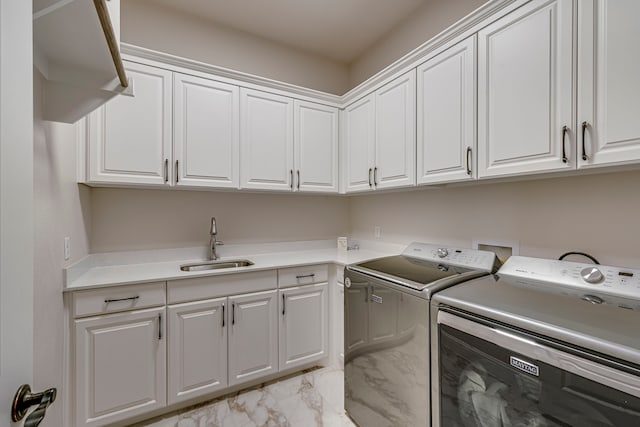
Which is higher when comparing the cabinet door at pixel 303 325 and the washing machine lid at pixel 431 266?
the washing machine lid at pixel 431 266

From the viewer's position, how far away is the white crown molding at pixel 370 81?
4.85ft

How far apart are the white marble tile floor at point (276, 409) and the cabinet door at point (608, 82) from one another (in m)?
1.88

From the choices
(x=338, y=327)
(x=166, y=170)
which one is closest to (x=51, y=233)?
(x=166, y=170)

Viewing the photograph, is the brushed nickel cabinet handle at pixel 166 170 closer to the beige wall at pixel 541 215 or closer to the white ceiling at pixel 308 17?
the white ceiling at pixel 308 17

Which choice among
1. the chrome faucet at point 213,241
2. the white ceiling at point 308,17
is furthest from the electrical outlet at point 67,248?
the white ceiling at point 308,17

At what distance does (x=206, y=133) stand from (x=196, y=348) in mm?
1442

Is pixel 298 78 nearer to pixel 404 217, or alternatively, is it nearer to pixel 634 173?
pixel 404 217

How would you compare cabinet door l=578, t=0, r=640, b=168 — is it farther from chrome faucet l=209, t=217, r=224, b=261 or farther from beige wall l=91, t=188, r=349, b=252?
chrome faucet l=209, t=217, r=224, b=261

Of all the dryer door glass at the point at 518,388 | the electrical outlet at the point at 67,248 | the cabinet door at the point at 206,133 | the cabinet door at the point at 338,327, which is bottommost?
the cabinet door at the point at 338,327

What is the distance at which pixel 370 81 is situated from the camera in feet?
7.41

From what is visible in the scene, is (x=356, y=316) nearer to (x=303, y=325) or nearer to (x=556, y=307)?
(x=303, y=325)

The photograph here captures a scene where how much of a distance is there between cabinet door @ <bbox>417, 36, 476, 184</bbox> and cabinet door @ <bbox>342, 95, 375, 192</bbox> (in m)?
0.48

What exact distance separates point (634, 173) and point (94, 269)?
9.85ft

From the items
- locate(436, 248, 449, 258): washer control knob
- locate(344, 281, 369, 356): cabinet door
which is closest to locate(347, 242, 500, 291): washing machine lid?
locate(436, 248, 449, 258): washer control knob
